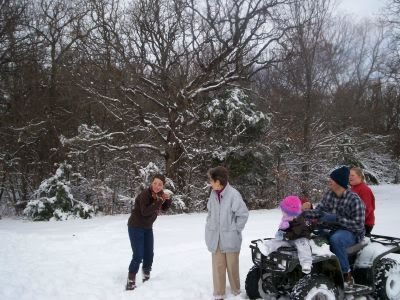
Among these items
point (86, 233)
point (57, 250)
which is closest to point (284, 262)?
point (57, 250)

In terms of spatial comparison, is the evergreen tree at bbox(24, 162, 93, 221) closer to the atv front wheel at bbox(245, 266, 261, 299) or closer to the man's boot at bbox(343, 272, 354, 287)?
the atv front wheel at bbox(245, 266, 261, 299)

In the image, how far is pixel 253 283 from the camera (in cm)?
581

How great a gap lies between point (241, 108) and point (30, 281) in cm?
1217

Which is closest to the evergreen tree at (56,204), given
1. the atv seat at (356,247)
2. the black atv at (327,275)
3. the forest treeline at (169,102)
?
the forest treeline at (169,102)

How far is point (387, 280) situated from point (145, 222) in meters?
3.65

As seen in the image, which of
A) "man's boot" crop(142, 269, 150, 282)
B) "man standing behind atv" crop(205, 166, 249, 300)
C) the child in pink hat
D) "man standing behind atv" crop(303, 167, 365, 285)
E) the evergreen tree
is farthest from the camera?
the evergreen tree

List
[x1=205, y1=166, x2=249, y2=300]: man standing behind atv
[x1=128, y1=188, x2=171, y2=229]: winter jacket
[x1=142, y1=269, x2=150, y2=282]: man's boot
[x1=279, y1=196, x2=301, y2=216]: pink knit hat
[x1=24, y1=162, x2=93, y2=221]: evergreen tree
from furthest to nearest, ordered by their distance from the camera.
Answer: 1. [x1=24, y1=162, x2=93, y2=221]: evergreen tree
2. [x1=142, y1=269, x2=150, y2=282]: man's boot
3. [x1=128, y1=188, x2=171, y2=229]: winter jacket
4. [x1=205, y1=166, x2=249, y2=300]: man standing behind atv
5. [x1=279, y1=196, x2=301, y2=216]: pink knit hat

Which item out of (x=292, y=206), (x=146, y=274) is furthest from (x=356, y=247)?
(x=146, y=274)

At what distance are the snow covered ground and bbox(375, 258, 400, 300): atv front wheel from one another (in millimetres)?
1852

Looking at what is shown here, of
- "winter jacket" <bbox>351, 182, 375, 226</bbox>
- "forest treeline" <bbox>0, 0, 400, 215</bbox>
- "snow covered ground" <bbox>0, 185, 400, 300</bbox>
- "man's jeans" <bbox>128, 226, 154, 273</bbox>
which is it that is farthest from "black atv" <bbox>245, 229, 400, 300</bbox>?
"forest treeline" <bbox>0, 0, 400, 215</bbox>

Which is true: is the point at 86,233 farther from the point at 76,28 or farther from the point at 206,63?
the point at 76,28

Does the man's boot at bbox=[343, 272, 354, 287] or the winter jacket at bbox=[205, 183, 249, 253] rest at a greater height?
the winter jacket at bbox=[205, 183, 249, 253]

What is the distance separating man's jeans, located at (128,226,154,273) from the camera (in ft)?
21.7

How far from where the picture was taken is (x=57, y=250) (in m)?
9.51
